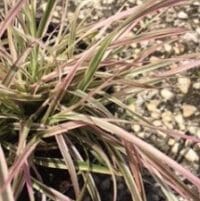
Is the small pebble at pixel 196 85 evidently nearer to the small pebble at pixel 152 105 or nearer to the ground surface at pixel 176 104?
the ground surface at pixel 176 104

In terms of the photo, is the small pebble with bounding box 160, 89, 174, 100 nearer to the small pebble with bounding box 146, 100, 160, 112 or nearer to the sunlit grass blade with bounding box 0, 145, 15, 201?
the small pebble with bounding box 146, 100, 160, 112

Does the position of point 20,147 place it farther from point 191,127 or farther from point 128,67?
point 191,127

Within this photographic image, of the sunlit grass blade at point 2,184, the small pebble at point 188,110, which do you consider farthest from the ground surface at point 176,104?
the sunlit grass blade at point 2,184

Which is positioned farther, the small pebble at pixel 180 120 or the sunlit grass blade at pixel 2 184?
the small pebble at pixel 180 120

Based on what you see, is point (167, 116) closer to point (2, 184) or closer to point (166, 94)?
point (166, 94)

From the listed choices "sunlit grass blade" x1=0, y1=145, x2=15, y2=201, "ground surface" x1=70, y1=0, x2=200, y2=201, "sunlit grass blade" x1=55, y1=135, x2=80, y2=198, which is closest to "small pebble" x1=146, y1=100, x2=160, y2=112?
A: "ground surface" x1=70, y1=0, x2=200, y2=201

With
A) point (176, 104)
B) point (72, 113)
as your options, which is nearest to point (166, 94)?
point (176, 104)

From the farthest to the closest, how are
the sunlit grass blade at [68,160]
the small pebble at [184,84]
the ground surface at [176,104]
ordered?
the small pebble at [184,84]
the ground surface at [176,104]
the sunlit grass blade at [68,160]

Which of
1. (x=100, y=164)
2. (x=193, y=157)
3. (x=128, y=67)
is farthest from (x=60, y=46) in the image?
(x=193, y=157)
